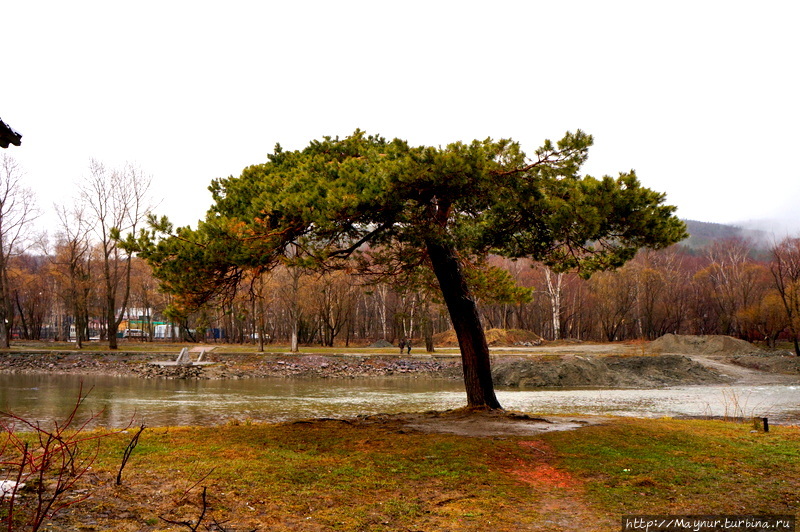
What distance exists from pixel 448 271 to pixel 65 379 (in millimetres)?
26171

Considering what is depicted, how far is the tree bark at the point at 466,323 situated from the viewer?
1226 centimetres

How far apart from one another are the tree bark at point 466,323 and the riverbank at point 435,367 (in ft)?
60.7

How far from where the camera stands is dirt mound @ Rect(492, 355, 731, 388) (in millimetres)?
30969

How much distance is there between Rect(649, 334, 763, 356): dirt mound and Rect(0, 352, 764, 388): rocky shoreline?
10.1 meters

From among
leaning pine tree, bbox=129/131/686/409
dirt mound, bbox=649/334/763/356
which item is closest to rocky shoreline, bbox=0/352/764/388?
dirt mound, bbox=649/334/763/356

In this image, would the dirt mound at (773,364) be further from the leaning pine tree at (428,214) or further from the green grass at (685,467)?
the leaning pine tree at (428,214)

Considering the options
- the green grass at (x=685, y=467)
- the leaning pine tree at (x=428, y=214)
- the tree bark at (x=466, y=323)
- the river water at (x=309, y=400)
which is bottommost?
the river water at (x=309, y=400)

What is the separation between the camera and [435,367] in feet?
119

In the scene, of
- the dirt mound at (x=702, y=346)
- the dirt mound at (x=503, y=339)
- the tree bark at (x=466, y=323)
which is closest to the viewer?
the tree bark at (x=466, y=323)

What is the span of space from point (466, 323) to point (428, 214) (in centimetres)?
307

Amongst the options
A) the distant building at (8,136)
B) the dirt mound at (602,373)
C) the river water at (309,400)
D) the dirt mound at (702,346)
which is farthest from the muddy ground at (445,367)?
the distant building at (8,136)

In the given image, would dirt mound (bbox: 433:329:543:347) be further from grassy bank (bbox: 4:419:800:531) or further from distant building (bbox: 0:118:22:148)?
distant building (bbox: 0:118:22:148)

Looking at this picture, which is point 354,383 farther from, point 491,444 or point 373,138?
point 491,444

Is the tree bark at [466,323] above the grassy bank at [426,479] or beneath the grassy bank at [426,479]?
above
